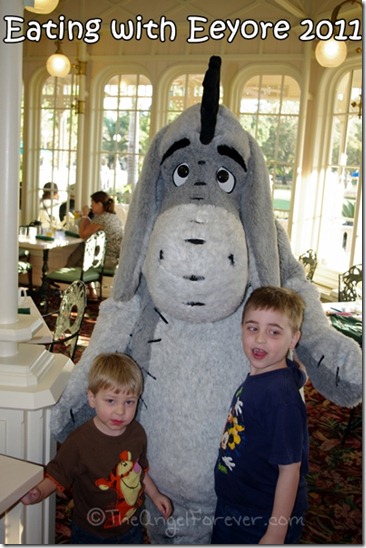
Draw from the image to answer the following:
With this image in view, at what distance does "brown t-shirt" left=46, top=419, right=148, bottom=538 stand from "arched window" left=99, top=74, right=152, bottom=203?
634 centimetres

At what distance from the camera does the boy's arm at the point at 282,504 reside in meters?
1.30

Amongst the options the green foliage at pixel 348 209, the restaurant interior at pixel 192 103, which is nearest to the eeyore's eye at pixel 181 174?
the restaurant interior at pixel 192 103

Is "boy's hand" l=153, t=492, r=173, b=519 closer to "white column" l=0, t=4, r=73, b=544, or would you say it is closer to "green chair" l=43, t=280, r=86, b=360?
"white column" l=0, t=4, r=73, b=544

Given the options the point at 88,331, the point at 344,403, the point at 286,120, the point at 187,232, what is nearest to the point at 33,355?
the point at 187,232

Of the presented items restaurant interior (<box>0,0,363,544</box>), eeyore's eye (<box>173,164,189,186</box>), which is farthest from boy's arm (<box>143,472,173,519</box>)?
restaurant interior (<box>0,0,363,544</box>)

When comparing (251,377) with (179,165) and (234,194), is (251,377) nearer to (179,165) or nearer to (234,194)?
(234,194)

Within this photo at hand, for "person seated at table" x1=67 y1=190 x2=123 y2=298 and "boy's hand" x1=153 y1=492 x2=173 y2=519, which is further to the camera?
"person seated at table" x1=67 y1=190 x2=123 y2=298

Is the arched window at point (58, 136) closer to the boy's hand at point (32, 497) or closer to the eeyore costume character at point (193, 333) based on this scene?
the eeyore costume character at point (193, 333)

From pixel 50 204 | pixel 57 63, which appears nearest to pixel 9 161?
pixel 57 63

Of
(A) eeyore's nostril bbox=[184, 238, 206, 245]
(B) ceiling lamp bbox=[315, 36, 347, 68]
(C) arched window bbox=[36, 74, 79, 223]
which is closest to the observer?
(A) eeyore's nostril bbox=[184, 238, 206, 245]

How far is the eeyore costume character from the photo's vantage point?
1.45 metres

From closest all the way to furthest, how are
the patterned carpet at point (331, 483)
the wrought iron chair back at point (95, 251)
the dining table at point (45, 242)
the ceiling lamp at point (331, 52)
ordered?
the patterned carpet at point (331, 483), the ceiling lamp at point (331, 52), the wrought iron chair back at point (95, 251), the dining table at point (45, 242)

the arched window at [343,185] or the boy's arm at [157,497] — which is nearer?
the boy's arm at [157,497]

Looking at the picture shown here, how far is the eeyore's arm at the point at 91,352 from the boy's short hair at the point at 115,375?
0.09 meters
